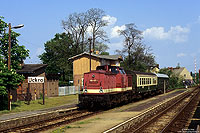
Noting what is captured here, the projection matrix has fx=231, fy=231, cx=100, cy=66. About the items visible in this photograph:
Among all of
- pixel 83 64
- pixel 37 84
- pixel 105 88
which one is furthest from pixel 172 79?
pixel 105 88

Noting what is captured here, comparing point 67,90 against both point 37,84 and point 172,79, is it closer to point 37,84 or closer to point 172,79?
point 37,84

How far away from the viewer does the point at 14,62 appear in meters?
22.2

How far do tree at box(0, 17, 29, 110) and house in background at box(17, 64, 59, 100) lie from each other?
6.12 m

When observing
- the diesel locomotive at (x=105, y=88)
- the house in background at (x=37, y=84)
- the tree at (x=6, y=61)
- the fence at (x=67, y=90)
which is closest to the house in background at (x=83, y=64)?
the fence at (x=67, y=90)

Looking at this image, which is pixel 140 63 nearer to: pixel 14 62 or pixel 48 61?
pixel 48 61

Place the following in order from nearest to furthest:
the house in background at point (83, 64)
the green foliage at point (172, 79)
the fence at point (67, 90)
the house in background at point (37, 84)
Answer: the house in background at point (37, 84) < the fence at point (67, 90) < the house in background at point (83, 64) < the green foliage at point (172, 79)

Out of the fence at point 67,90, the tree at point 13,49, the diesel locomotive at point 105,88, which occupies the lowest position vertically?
the fence at point 67,90

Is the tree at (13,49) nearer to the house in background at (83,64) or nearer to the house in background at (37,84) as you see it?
the house in background at (37,84)

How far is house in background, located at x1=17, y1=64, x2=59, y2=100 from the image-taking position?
29.2m

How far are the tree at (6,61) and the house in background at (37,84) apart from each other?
612 centimetres

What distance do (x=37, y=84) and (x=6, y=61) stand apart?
33.5 ft

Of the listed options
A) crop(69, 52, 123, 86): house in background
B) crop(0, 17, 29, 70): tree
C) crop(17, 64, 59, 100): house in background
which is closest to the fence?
crop(17, 64, 59, 100): house in background

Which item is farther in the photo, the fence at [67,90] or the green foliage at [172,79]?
the green foliage at [172,79]

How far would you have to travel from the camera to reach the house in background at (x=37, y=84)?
29.2 metres
